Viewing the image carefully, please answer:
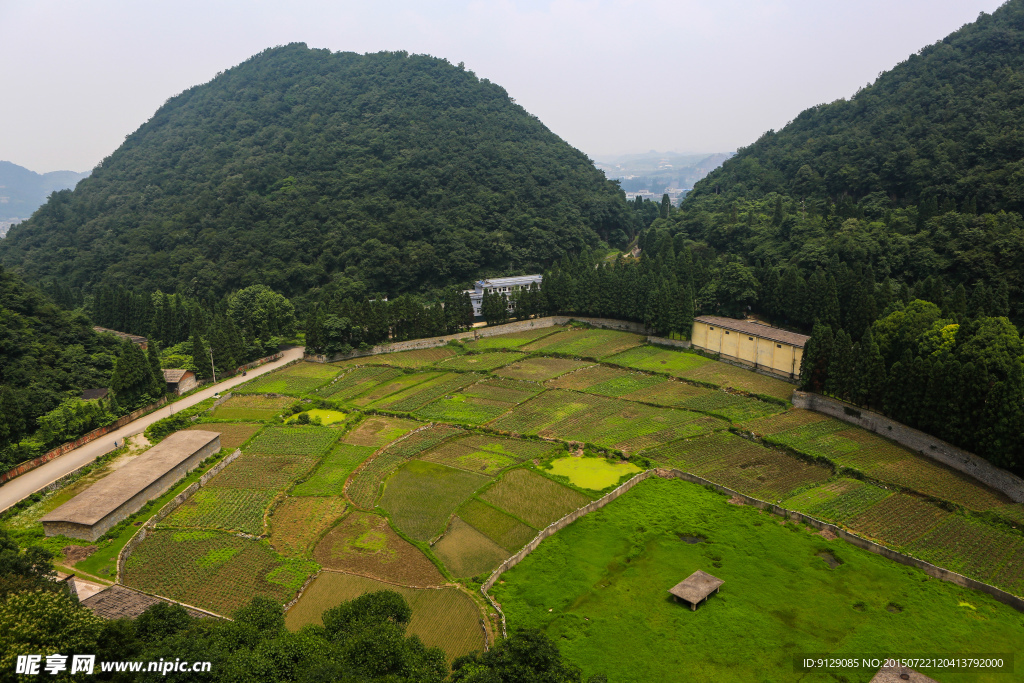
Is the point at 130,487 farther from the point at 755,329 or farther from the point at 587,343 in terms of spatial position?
the point at 755,329

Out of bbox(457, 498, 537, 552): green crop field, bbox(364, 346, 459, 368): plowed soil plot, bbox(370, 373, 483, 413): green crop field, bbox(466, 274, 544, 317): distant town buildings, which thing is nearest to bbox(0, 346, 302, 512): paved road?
bbox(364, 346, 459, 368): plowed soil plot

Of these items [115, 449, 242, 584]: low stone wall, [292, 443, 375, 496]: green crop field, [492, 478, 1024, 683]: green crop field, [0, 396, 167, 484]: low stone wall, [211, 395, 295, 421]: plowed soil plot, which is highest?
[0, 396, 167, 484]: low stone wall

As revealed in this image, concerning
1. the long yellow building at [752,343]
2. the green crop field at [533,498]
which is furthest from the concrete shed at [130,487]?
the long yellow building at [752,343]

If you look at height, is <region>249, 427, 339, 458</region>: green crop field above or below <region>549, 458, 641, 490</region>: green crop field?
above

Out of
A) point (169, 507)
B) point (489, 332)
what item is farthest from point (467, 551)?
point (489, 332)

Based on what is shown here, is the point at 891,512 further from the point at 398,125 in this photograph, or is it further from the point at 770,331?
the point at 398,125

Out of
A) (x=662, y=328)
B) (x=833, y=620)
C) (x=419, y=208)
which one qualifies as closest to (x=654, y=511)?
(x=833, y=620)

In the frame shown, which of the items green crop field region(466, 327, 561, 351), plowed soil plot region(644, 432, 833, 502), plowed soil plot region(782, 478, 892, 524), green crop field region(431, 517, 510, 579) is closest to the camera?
green crop field region(431, 517, 510, 579)

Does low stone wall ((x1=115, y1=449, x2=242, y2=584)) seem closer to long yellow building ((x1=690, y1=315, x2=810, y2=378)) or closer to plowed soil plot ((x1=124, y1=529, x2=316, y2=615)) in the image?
plowed soil plot ((x1=124, y1=529, x2=316, y2=615))
